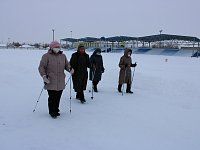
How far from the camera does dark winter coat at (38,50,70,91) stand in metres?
6.40

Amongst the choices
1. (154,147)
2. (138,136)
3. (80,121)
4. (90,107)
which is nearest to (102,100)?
(90,107)

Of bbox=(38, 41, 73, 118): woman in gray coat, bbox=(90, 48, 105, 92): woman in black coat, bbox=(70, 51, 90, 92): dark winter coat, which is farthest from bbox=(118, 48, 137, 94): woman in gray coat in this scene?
bbox=(38, 41, 73, 118): woman in gray coat

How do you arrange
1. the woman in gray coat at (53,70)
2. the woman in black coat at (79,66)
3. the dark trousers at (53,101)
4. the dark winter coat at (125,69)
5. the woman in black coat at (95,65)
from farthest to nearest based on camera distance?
the dark winter coat at (125,69) → the woman in black coat at (95,65) → the woman in black coat at (79,66) → the dark trousers at (53,101) → the woman in gray coat at (53,70)

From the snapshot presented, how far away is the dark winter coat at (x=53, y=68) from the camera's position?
21.0ft

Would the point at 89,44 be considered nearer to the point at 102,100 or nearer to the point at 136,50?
the point at 136,50

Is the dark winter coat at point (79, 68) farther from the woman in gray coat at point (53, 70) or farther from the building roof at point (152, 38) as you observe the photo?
the building roof at point (152, 38)

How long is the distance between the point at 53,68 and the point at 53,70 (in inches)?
1.6

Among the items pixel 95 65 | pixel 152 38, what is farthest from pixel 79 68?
pixel 152 38

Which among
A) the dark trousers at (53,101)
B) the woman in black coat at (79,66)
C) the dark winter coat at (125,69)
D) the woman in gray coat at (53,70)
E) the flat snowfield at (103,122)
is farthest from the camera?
the dark winter coat at (125,69)

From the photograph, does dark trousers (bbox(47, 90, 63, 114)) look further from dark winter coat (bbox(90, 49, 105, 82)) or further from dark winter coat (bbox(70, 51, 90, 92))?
dark winter coat (bbox(90, 49, 105, 82))

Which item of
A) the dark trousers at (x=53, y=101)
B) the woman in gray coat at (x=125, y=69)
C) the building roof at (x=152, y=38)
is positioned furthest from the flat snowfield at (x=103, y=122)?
the building roof at (x=152, y=38)

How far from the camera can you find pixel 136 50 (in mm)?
52938

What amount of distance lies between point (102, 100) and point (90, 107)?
1.08 meters

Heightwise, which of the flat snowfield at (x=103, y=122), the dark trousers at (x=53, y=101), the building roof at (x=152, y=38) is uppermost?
the building roof at (x=152, y=38)
